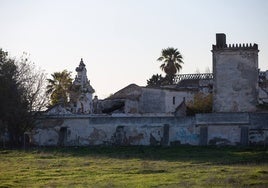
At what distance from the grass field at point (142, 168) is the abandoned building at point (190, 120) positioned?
11.2 ft

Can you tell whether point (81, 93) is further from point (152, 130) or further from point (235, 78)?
point (235, 78)

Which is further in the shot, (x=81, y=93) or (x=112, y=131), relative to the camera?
(x=81, y=93)

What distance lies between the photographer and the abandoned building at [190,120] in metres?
44.3

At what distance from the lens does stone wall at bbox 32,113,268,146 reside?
44.0 meters

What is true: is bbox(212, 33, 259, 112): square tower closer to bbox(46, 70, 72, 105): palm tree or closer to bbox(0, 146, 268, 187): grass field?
bbox(0, 146, 268, 187): grass field

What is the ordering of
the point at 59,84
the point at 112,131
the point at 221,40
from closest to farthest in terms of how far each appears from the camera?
the point at 112,131, the point at 221,40, the point at 59,84

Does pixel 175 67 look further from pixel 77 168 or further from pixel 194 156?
pixel 77 168

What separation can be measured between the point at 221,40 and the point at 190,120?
9.89m

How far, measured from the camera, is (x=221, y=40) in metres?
51.8

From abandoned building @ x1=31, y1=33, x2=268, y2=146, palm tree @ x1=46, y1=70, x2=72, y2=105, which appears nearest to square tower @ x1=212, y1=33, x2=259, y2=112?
abandoned building @ x1=31, y1=33, x2=268, y2=146

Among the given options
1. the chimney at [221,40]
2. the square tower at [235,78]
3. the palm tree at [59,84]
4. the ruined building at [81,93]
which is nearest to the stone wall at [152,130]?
the square tower at [235,78]

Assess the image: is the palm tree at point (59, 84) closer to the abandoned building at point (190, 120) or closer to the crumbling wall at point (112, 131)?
the abandoned building at point (190, 120)

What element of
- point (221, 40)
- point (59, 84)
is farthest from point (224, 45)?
point (59, 84)

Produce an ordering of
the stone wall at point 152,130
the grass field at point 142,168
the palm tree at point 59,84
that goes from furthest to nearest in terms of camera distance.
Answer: the palm tree at point 59,84, the stone wall at point 152,130, the grass field at point 142,168
